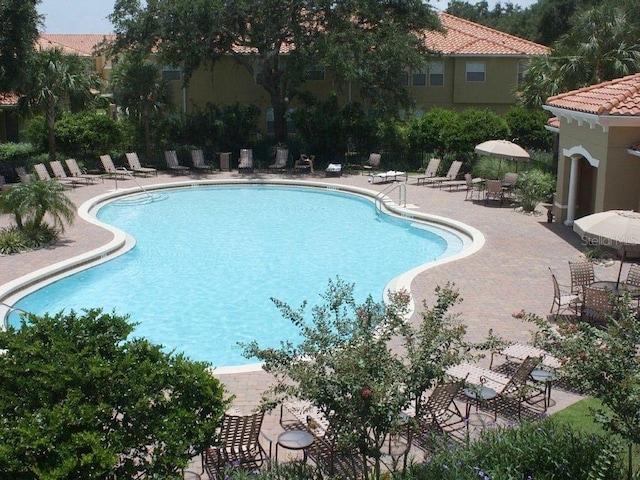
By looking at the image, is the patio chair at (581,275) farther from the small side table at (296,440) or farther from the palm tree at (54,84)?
the palm tree at (54,84)

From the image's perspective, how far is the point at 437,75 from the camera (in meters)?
44.1

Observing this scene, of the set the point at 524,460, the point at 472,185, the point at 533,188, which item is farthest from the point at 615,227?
the point at 472,185

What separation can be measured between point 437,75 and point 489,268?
28.1 meters

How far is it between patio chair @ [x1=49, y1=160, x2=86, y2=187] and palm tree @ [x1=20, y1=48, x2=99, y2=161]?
2.81 meters

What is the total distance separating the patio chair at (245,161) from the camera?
115 feet

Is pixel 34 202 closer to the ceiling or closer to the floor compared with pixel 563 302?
closer to the ceiling

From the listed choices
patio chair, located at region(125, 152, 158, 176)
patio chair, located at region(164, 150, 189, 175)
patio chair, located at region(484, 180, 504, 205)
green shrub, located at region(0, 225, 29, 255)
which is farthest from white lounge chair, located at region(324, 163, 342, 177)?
green shrub, located at region(0, 225, 29, 255)

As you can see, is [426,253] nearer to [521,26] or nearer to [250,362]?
[250,362]

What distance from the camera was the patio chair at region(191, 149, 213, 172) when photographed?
115 feet

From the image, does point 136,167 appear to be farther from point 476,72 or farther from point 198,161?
point 476,72

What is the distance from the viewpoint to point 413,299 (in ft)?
51.1

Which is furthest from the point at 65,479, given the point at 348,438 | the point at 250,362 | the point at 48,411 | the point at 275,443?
the point at 250,362

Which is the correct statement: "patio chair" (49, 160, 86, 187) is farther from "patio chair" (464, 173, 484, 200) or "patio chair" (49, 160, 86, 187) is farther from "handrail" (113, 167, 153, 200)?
"patio chair" (464, 173, 484, 200)

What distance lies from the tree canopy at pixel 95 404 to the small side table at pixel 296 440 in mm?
1291
